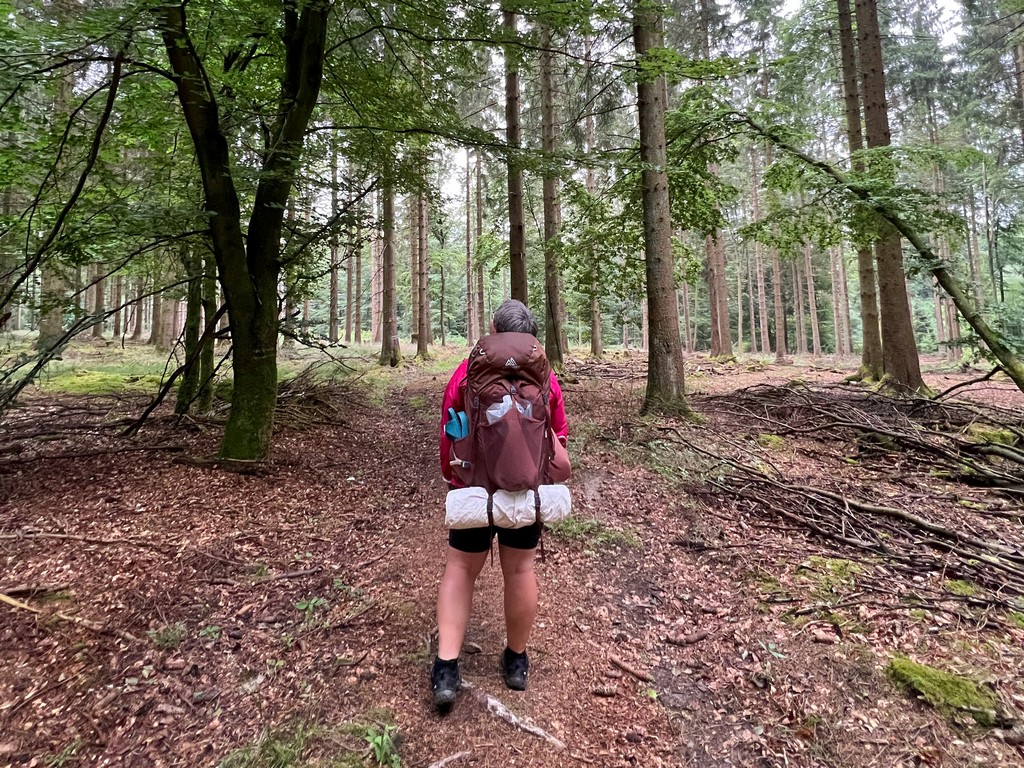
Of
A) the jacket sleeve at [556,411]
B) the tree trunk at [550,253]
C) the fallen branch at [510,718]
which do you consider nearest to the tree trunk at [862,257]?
the tree trunk at [550,253]

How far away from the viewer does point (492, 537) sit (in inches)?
91.1

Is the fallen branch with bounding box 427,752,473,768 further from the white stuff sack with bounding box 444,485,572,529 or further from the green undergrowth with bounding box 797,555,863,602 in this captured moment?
the green undergrowth with bounding box 797,555,863,602

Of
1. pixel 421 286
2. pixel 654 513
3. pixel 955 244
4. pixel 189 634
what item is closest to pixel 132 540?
pixel 189 634

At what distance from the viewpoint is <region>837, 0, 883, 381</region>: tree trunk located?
1030 cm

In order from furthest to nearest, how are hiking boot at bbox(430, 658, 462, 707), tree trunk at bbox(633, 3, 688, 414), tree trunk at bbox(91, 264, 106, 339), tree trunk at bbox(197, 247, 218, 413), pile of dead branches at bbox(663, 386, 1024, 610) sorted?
tree trunk at bbox(633, 3, 688, 414)
tree trunk at bbox(197, 247, 218, 413)
tree trunk at bbox(91, 264, 106, 339)
pile of dead branches at bbox(663, 386, 1024, 610)
hiking boot at bbox(430, 658, 462, 707)

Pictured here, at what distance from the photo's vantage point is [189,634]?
8.68ft

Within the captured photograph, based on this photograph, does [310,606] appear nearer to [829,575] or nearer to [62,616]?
[62,616]

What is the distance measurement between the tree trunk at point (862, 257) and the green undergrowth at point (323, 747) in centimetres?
1242

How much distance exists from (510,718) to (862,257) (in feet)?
42.8

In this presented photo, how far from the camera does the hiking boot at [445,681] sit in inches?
87.4

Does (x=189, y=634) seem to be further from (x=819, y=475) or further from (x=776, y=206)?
(x=776, y=206)

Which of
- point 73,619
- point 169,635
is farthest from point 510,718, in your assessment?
point 73,619

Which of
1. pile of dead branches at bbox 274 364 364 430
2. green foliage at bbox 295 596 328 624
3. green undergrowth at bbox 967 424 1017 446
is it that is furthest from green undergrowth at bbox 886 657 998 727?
pile of dead branches at bbox 274 364 364 430

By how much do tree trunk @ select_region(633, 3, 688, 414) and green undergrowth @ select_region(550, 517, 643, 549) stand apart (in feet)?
10.9
